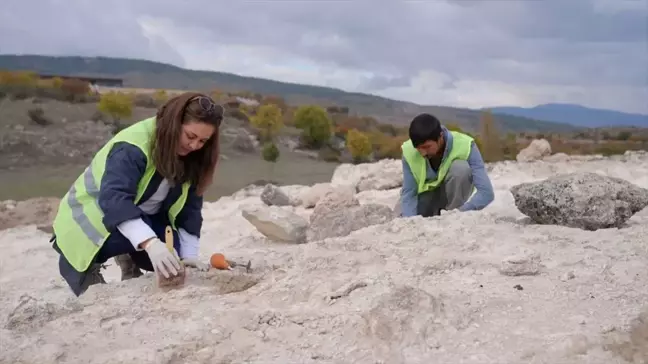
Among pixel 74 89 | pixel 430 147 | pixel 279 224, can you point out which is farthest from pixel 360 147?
pixel 430 147

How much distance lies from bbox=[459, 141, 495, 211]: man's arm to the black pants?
202cm

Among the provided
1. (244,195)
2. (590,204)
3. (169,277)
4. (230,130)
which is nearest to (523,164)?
(244,195)

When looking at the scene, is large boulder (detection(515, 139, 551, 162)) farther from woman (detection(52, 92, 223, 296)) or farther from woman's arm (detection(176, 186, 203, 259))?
woman (detection(52, 92, 223, 296))

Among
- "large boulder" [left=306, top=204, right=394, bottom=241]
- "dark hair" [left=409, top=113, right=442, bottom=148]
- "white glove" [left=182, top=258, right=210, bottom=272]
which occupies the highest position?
"dark hair" [left=409, top=113, right=442, bottom=148]

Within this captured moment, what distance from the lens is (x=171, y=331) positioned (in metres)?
2.39

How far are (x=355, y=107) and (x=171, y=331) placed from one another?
51811 mm

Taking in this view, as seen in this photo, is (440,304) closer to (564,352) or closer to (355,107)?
(564,352)

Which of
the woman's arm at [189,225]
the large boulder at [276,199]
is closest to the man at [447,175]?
the woman's arm at [189,225]

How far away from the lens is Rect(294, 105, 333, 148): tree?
883 inches

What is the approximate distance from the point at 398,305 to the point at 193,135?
1112 mm

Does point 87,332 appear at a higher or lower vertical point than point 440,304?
lower

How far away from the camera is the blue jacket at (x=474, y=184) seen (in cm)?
446

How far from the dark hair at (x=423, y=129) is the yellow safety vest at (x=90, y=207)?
1.59 m

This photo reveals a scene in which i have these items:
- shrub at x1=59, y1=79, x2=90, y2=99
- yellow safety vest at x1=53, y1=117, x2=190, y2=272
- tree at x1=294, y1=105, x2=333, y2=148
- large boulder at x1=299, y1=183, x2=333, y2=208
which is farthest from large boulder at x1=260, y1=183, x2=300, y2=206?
shrub at x1=59, y1=79, x2=90, y2=99
